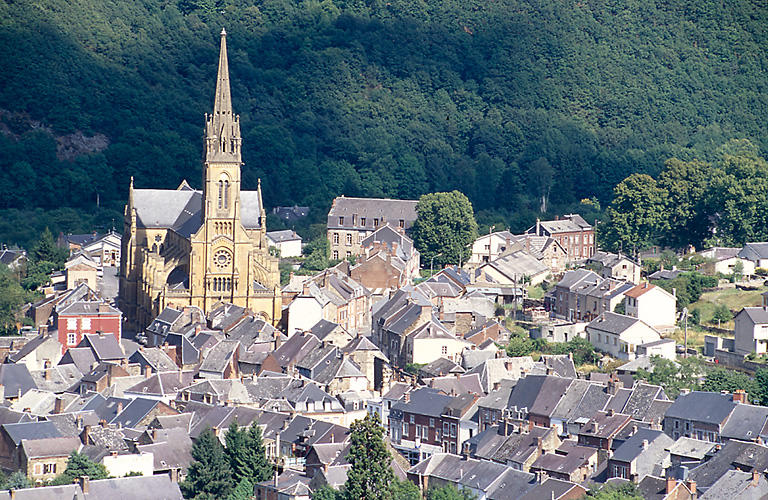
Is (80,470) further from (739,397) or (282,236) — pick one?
(282,236)

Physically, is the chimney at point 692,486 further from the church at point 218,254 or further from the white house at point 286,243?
the white house at point 286,243

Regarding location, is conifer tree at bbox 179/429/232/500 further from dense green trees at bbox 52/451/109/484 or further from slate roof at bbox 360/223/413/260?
slate roof at bbox 360/223/413/260

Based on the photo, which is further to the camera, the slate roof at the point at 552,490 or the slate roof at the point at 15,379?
the slate roof at the point at 15,379

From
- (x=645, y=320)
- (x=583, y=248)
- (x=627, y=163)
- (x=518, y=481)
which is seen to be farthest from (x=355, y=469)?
(x=627, y=163)

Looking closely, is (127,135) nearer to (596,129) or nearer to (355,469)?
(596,129)

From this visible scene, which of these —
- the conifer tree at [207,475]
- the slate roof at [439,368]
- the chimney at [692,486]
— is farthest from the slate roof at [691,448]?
the conifer tree at [207,475]
